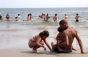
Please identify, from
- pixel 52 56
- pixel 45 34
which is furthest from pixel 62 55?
pixel 45 34

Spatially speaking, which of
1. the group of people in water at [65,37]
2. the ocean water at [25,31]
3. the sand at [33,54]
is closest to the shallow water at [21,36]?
the ocean water at [25,31]

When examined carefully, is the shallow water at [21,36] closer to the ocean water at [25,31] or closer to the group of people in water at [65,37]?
the ocean water at [25,31]

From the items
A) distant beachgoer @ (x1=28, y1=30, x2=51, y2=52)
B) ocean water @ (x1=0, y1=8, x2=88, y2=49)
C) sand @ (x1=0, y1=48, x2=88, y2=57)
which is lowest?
ocean water @ (x1=0, y1=8, x2=88, y2=49)

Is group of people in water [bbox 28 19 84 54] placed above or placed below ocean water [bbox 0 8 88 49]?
above

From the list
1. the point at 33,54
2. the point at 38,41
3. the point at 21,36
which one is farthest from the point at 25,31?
the point at 33,54

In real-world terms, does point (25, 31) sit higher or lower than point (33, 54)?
lower

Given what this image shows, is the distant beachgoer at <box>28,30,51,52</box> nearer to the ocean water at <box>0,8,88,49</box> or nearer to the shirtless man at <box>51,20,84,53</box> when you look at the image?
the shirtless man at <box>51,20,84,53</box>

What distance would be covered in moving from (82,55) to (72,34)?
823 mm

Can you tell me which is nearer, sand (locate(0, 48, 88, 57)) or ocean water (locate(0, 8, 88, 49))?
sand (locate(0, 48, 88, 57))

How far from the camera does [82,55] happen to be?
10039mm

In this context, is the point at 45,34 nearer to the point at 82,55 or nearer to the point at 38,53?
the point at 38,53

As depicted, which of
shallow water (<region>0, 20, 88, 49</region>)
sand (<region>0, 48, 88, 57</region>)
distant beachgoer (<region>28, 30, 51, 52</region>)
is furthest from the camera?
shallow water (<region>0, 20, 88, 49</region>)

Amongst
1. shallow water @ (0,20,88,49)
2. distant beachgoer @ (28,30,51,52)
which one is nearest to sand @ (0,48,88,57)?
distant beachgoer @ (28,30,51,52)

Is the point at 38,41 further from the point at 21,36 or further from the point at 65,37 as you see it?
the point at 21,36
